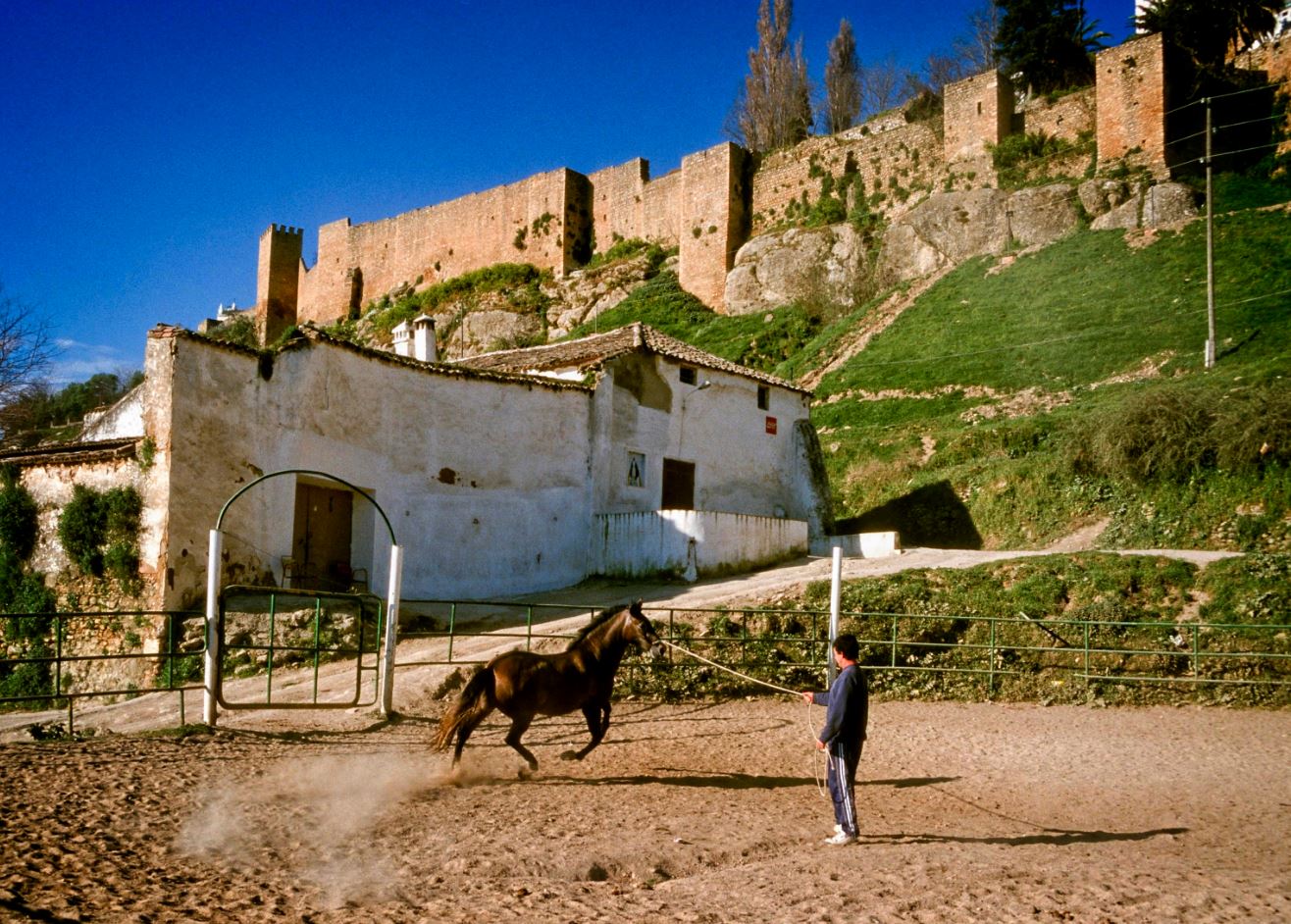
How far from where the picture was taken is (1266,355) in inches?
997

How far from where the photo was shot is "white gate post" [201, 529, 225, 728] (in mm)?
9742

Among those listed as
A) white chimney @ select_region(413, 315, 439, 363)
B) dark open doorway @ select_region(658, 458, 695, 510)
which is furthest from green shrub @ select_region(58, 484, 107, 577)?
dark open doorway @ select_region(658, 458, 695, 510)

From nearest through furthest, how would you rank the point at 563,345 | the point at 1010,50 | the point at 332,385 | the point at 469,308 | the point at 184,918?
the point at 184,918 < the point at 332,385 < the point at 563,345 < the point at 1010,50 < the point at 469,308

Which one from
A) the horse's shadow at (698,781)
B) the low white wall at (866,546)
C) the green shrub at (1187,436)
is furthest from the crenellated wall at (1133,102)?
the horse's shadow at (698,781)

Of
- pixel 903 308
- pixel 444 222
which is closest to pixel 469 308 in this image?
pixel 444 222

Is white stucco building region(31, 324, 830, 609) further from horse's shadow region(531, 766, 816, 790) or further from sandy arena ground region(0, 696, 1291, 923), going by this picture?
horse's shadow region(531, 766, 816, 790)

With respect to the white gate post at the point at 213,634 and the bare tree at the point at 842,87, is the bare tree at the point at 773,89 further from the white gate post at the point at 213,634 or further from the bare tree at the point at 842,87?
the white gate post at the point at 213,634

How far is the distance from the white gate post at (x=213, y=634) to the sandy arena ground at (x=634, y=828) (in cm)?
51

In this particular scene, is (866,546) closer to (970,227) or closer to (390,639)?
(390,639)

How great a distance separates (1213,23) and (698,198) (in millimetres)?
22578

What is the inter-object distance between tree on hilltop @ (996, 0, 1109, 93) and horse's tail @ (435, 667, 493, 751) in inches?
1711

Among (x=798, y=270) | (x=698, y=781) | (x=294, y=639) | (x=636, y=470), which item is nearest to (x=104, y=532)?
(x=294, y=639)

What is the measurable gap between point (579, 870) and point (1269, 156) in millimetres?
40050

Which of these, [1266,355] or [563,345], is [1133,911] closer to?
[563,345]
